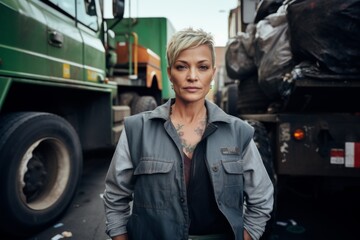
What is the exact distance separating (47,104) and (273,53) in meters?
2.47

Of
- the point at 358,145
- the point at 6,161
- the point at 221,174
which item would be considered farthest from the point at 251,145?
the point at 6,161

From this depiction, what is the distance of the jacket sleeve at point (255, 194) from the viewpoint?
4.66 ft

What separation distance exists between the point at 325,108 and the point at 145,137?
5.81ft

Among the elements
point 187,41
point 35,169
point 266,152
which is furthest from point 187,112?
point 35,169

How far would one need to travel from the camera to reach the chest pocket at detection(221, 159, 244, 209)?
133 centimetres

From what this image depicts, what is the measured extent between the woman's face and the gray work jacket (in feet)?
0.44

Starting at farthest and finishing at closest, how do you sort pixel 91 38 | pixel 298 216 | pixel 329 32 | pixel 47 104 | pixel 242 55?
pixel 91 38 → pixel 242 55 → pixel 47 104 → pixel 298 216 → pixel 329 32

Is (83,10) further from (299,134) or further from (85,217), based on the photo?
(299,134)

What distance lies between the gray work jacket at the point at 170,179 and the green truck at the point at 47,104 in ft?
4.18

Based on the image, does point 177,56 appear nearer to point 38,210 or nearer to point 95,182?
point 38,210

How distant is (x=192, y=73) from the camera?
1367mm

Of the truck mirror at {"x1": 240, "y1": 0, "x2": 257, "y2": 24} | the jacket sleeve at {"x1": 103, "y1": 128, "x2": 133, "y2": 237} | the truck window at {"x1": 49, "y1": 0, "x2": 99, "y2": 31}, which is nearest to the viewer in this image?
the jacket sleeve at {"x1": 103, "y1": 128, "x2": 133, "y2": 237}

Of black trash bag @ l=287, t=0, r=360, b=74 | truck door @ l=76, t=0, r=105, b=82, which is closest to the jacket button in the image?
black trash bag @ l=287, t=0, r=360, b=74

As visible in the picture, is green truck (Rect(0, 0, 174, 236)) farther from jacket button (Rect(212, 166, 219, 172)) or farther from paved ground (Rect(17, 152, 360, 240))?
jacket button (Rect(212, 166, 219, 172))
